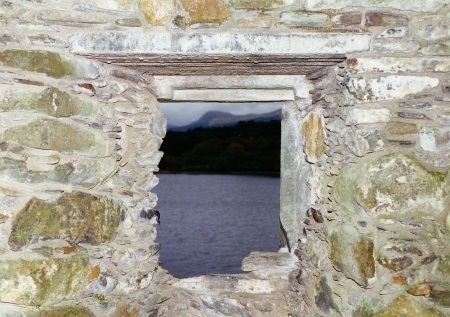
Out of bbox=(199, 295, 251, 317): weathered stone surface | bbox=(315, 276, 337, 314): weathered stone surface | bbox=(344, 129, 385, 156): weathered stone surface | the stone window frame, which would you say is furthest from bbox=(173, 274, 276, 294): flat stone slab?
bbox=(344, 129, 385, 156): weathered stone surface

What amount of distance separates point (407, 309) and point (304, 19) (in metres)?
1.40

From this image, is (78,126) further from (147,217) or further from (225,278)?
(225,278)

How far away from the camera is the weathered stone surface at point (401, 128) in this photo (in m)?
2.26

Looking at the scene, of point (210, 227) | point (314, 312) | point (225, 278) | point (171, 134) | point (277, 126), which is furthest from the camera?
point (171, 134)

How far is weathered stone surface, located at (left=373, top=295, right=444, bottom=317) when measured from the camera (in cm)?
222

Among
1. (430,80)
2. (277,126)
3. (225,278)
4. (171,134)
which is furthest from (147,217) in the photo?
(171,134)

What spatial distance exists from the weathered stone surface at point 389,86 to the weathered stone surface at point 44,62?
1308 millimetres

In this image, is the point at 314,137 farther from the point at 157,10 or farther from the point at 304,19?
the point at 157,10

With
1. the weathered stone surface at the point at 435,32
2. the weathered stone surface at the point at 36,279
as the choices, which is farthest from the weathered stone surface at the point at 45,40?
the weathered stone surface at the point at 435,32

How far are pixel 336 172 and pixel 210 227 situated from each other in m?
11.4

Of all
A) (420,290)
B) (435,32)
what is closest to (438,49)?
(435,32)

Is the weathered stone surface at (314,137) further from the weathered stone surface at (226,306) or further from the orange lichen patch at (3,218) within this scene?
the orange lichen patch at (3,218)

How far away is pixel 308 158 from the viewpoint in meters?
2.68

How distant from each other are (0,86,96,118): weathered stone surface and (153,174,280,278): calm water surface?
18.5ft
